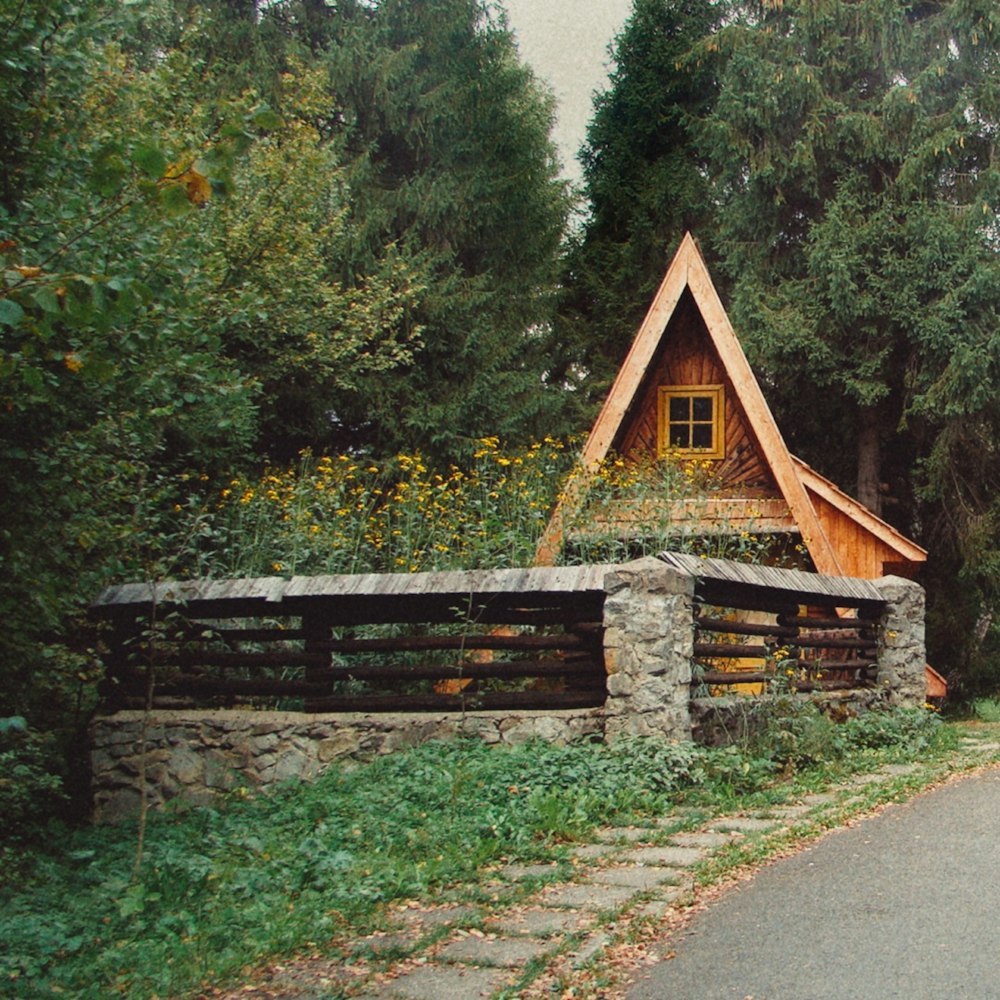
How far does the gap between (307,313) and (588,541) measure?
558 centimetres

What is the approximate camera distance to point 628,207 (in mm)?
23828

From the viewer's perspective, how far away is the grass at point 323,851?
5668 mm

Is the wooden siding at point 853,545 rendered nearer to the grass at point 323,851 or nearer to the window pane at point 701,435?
the window pane at point 701,435

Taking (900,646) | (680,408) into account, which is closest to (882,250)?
(680,408)

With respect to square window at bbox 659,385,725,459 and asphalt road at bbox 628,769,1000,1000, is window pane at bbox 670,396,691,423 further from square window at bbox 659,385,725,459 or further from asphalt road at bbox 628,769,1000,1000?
asphalt road at bbox 628,769,1000,1000

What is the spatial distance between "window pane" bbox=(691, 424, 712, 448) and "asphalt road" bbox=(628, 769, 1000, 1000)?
9.39 metres

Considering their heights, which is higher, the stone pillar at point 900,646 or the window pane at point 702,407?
the window pane at point 702,407

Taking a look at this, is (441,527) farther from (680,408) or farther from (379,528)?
(680,408)

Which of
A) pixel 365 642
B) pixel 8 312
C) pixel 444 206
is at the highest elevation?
pixel 444 206

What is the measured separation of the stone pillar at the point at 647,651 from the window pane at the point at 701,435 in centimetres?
763

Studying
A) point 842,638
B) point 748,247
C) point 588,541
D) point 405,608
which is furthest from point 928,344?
point 405,608

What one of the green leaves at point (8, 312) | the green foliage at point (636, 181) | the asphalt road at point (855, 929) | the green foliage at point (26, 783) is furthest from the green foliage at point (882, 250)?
the green leaves at point (8, 312)

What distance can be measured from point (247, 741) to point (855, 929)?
19.8 ft

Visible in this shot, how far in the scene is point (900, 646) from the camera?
13562 mm
